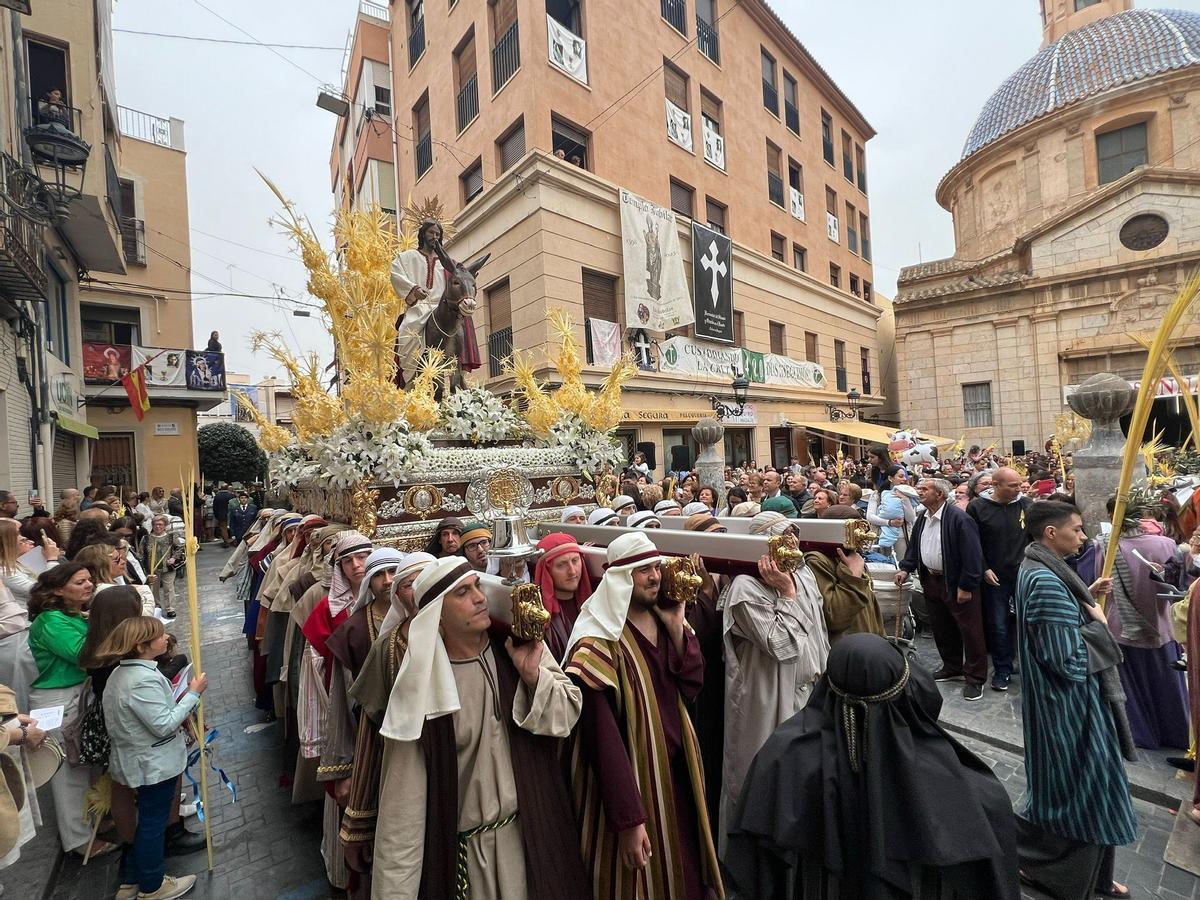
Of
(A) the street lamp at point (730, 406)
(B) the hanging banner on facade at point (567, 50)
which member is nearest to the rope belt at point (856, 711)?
(A) the street lamp at point (730, 406)

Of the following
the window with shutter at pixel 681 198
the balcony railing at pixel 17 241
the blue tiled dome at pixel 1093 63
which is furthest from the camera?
the blue tiled dome at pixel 1093 63

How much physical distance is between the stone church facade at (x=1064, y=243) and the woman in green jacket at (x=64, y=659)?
25.1 metres

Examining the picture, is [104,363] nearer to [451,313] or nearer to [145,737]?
[451,313]

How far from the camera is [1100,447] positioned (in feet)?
20.7

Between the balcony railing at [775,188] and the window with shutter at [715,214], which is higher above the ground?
the balcony railing at [775,188]

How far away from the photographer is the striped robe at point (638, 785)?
2318mm

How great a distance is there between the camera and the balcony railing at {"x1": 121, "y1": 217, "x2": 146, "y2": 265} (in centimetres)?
1711

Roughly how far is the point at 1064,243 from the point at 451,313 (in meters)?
25.1

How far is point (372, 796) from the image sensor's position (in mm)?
2305

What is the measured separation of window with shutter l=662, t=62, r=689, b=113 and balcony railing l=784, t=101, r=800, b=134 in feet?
22.3

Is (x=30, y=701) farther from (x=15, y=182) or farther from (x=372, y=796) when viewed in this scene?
(x=15, y=182)

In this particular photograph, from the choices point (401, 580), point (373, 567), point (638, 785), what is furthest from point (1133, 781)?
point (373, 567)

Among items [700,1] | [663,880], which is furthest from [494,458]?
[700,1]

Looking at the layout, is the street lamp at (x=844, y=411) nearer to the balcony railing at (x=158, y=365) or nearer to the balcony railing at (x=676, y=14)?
the balcony railing at (x=676, y=14)
